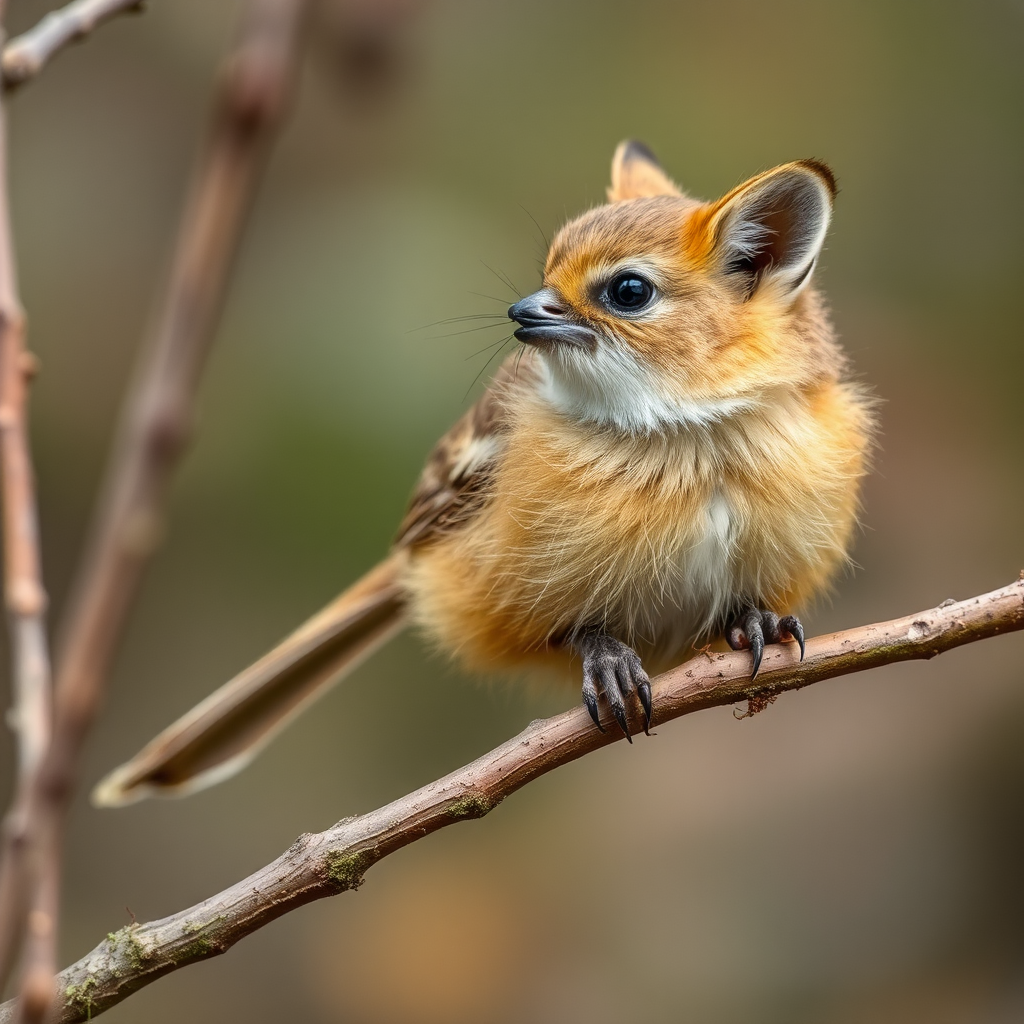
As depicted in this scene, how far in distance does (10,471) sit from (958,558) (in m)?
5.55

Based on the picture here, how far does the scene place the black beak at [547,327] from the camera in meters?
3.63

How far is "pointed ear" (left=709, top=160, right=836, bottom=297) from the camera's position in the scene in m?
3.57

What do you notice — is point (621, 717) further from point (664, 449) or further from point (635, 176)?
point (635, 176)

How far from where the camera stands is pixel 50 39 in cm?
229

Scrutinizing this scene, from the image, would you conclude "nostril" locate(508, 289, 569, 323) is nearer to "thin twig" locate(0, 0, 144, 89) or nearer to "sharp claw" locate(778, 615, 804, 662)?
"sharp claw" locate(778, 615, 804, 662)

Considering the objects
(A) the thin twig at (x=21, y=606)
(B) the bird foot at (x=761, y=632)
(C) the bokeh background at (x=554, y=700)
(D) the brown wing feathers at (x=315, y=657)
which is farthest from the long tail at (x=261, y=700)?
(A) the thin twig at (x=21, y=606)

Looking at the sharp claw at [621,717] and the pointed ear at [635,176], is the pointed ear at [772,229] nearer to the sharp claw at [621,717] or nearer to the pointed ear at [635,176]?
the pointed ear at [635,176]

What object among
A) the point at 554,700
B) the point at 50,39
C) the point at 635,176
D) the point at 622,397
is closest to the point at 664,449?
the point at 622,397

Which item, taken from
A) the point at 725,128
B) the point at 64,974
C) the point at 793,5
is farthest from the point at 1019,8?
the point at 64,974

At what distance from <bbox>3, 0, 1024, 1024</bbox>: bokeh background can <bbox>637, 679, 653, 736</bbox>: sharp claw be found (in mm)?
2638

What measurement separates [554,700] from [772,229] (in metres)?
2.67

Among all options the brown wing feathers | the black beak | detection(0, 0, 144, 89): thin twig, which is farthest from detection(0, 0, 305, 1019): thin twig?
the brown wing feathers

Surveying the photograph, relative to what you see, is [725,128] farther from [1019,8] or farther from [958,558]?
[958,558]

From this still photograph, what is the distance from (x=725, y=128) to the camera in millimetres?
6145
